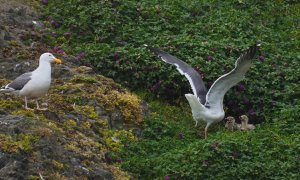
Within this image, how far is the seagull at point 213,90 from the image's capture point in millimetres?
11945

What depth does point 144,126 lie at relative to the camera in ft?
40.8

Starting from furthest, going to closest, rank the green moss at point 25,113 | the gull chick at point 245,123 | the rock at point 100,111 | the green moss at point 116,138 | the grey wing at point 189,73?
1. the gull chick at point 245,123
2. the grey wing at point 189,73
3. the rock at point 100,111
4. the green moss at point 116,138
5. the green moss at point 25,113

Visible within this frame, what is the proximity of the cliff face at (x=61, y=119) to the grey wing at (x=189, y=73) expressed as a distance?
1.01 metres

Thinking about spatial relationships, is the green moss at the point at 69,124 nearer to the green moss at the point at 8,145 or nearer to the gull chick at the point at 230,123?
the green moss at the point at 8,145

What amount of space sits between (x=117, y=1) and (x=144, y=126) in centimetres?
533

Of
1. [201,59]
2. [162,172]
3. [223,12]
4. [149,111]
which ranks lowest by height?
[162,172]

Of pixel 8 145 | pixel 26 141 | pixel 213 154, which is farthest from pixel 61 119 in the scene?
pixel 213 154

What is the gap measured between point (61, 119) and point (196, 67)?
4.13 m

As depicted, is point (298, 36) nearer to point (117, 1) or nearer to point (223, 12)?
point (223, 12)

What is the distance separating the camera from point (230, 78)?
12.2 m

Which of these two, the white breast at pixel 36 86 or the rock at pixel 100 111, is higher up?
the white breast at pixel 36 86

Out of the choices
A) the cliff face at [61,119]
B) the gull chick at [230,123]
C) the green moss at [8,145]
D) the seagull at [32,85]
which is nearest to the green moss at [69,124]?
the cliff face at [61,119]

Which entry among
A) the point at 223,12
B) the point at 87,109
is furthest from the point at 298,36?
the point at 87,109

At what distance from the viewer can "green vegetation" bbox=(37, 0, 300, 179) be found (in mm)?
10930
